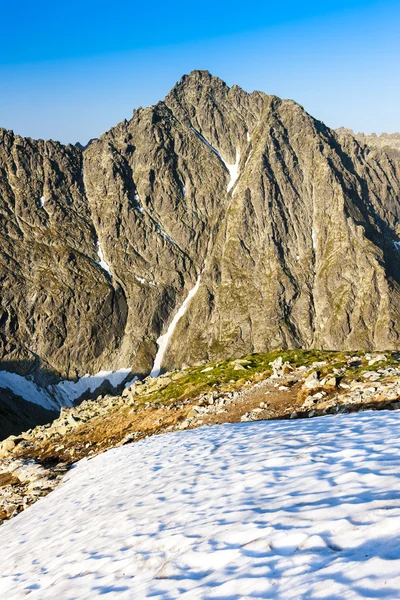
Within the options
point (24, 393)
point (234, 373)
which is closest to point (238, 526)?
point (234, 373)

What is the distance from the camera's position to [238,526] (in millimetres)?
8234

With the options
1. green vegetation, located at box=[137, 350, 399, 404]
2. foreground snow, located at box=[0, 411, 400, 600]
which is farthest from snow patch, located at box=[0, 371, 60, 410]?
foreground snow, located at box=[0, 411, 400, 600]

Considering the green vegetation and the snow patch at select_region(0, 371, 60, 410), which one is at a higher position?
the green vegetation

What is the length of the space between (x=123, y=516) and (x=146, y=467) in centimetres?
489

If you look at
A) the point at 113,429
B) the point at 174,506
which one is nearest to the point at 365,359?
the point at 113,429

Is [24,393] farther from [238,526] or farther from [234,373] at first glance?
[238,526]

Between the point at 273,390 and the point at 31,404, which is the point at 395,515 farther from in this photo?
the point at 31,404

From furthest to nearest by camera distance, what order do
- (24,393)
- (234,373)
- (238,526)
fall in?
1. (24,393)
2. (234,373)
3. (238,526)

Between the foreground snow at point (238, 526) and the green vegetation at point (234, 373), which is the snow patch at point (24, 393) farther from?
the foreground snow at point (238, 526)

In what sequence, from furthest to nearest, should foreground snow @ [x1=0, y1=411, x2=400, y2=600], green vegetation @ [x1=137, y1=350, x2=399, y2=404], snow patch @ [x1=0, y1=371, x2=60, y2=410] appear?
snow patch @ [x1=0, y1=371, x2=60, y2=410] < green vegetation @ [x1=137, y1=350, x2=399, y2=404] < foreground snow @ [x1=0, y1=411, x2=400, y2=600]

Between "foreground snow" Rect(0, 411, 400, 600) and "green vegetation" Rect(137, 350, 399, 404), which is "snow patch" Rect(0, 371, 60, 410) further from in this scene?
"foreground snow" Rect(0, 411, 400, 600)

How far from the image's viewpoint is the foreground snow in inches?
241

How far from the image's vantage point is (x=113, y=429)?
31203mm

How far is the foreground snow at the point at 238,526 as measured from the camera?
6.11 metres
